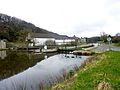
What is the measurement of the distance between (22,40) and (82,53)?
52089 mm

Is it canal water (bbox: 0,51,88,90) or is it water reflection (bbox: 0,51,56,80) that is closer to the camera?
canal water (bbox: 0,51,88,90)

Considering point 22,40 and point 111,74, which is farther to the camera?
point 22,40

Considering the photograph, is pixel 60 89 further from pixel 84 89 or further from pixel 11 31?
pixel 11 31

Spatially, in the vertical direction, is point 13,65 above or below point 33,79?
below

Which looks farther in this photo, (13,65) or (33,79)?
(13,65)

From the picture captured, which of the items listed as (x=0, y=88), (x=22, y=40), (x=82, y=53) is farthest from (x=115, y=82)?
(x=22, y=40)

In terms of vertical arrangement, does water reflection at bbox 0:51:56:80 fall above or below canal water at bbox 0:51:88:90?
below

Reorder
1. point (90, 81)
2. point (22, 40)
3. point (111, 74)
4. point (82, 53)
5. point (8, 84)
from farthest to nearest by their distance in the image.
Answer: point (22, 40) → point (82, 53) → point (8, 84) → point (111, 74) → point (90, 81)

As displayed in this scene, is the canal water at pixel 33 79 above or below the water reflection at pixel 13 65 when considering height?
above

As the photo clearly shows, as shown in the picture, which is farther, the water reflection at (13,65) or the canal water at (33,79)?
the water reflection at (13,65)

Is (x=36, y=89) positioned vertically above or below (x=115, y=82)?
below

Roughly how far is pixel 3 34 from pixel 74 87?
287 feet

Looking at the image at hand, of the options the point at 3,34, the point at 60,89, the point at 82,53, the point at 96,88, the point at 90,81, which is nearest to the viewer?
the point at 96,88

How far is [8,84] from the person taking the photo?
19.0 metres
